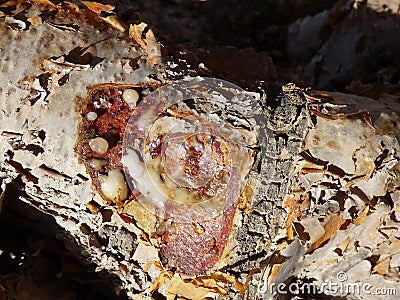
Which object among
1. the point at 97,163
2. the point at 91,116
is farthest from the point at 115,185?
the point at 91,116

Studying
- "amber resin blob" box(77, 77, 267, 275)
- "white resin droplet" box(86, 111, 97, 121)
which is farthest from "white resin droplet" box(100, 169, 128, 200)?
"white resin droplet" box(86, 111, 97, 121)

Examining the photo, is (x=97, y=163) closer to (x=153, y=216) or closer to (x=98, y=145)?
(x=98, y=145)

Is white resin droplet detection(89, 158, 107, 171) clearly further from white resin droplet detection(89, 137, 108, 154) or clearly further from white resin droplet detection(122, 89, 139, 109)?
white resin droplet detection(122, 89, 139, 109)

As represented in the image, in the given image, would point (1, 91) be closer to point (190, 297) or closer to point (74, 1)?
point (74, 1)

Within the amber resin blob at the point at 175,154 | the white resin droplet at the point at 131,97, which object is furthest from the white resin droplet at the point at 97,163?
the white resin droplet at the point at 131,97

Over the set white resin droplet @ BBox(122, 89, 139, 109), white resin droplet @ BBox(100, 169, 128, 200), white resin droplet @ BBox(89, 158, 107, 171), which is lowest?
white resin droplet @ BBox(100, 169, 128, 200)

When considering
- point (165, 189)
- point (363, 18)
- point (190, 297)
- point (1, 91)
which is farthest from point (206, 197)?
point (363, 18)

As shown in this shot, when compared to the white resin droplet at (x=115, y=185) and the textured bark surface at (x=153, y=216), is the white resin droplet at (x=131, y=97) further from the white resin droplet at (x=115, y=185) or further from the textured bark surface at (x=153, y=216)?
the white resin droplet at (x=115, y=185)
